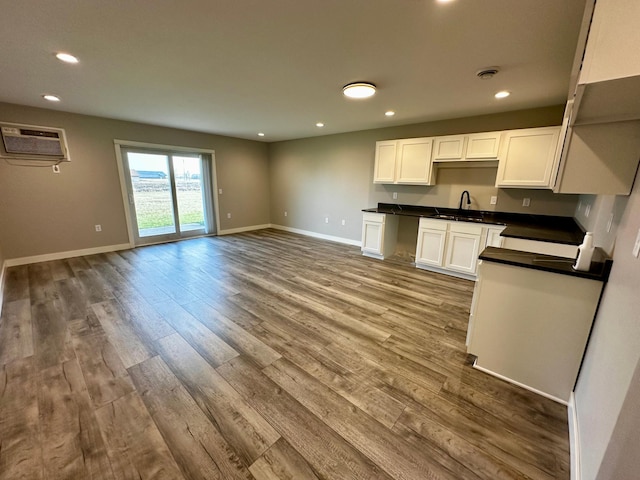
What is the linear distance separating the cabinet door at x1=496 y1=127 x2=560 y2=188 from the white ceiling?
408mm

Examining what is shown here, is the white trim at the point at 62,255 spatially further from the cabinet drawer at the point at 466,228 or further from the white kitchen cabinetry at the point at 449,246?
the cabinet drawer at the point at 466,228

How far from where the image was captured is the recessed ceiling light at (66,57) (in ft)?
7.15

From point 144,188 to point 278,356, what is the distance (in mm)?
4980

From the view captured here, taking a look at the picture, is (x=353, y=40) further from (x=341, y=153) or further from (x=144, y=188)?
(x=144, y=188)

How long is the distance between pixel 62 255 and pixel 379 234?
5.58m

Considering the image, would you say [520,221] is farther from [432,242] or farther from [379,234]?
[379,234]

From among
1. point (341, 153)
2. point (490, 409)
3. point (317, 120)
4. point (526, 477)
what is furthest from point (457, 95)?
point (526, 477)

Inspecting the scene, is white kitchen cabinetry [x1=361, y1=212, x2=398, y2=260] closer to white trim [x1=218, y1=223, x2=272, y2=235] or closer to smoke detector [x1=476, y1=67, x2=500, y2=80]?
smoke detector [x1=476, y1=67, x2=500, y2=80]

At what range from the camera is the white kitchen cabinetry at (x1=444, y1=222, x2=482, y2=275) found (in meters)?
3.59

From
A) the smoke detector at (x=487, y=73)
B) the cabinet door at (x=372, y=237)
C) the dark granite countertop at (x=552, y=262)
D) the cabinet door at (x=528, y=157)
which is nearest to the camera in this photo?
the dark granite countertop at (x=552, y=262)

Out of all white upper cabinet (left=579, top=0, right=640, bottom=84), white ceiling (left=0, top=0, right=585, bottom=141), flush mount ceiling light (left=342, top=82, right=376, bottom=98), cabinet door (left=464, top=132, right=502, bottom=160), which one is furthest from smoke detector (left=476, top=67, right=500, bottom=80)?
white upper cabinet (left=579, top=0, right=640, bottom=84)

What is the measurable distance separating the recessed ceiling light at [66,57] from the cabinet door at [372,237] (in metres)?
4.18

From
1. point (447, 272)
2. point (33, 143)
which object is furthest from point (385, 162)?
point (33, 143)

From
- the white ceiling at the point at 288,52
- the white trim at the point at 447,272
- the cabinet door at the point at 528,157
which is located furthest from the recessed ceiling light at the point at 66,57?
the cabinet door at the point at 528,157
